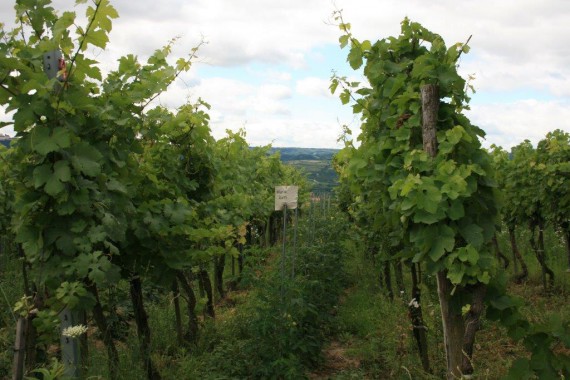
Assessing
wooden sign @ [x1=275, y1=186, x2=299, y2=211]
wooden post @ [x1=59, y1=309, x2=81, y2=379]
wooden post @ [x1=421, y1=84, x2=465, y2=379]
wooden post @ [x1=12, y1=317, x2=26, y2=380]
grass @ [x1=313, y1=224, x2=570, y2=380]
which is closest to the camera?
wooden post @ [x1=12, y1=317, x2=26, y2=380]

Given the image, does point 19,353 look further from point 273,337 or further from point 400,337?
point 400,337

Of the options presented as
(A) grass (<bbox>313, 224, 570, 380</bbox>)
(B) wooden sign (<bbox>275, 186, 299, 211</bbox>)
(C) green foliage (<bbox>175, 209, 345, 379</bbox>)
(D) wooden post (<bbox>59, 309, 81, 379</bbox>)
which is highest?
(B) wooden sign (<bbox>275, 186, 299, 211</bbox>)

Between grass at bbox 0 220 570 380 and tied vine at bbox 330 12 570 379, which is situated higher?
tied vine at bbox 330 12 570 379

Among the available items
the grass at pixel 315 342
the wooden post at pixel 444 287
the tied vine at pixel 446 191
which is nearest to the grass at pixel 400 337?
the grass at pixel 315 342

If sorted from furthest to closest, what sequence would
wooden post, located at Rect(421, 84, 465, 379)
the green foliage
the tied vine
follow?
the green foliage
wooden post, located at Rect(421, 84, 465, 379)
the tied vine

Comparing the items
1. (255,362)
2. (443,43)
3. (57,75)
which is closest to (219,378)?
(255,362)

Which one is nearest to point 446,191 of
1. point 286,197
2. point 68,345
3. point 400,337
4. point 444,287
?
point 444,287

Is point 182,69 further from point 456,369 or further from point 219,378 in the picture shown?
point 456,369

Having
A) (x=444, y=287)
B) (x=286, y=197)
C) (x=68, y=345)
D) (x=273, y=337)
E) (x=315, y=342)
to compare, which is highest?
(x=286, y=197)

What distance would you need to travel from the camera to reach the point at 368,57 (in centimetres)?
414

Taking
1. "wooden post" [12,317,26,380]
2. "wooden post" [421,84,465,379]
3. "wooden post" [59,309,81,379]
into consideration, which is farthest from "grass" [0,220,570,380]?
"wooden post" [12,317,26,380]

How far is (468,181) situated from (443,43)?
1.05 metres

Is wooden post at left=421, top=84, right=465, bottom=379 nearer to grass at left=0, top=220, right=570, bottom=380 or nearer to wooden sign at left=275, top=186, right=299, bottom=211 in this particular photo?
grass at left=0, top=220, right=570, bottom=380

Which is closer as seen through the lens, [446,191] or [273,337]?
[446,191]
